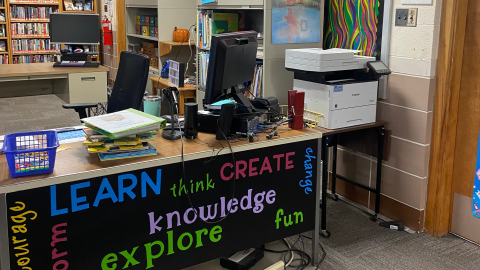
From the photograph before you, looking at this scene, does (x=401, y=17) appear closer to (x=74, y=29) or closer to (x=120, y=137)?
(x=120, y=137)

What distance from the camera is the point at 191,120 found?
89.3 inches

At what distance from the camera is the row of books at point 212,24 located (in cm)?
382

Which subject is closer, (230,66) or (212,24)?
(230,66)

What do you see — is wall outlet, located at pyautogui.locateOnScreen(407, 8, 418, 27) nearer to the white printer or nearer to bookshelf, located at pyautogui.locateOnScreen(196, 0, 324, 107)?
the white printer

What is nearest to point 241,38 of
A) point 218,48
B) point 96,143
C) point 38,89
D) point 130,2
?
point 218,48

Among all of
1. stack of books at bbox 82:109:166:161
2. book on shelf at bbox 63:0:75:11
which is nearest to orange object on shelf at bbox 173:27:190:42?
stack of books at bbox 82:109:166:161

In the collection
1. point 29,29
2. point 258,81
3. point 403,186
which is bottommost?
point 403,186

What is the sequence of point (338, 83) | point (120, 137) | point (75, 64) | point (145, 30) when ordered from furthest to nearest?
point (145, 30)
point (75, 64)
point (338, 83)
point (120, 137)

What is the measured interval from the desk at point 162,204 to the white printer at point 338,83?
357 millimetres

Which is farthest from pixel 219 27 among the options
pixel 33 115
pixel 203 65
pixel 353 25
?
pixel 33 115

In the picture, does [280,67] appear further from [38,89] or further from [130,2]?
[130,2]

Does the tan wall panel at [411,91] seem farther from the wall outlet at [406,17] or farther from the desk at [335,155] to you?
the wall outlet at [406,17]

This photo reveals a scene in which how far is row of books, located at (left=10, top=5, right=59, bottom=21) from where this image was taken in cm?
789

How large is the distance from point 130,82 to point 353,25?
1.59 meters
